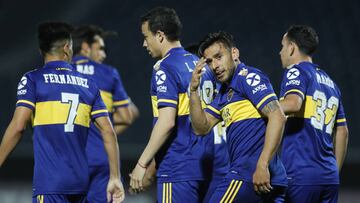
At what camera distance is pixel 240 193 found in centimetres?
546

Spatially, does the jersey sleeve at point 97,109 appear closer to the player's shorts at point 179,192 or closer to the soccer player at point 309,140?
the player's shorts at point 179,192

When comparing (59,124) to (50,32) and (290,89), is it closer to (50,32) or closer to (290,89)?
(50,32)

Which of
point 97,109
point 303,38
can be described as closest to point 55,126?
point 97,109

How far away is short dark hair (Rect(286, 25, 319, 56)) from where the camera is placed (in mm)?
6770

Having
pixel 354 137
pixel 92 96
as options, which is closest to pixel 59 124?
pixel 92 96

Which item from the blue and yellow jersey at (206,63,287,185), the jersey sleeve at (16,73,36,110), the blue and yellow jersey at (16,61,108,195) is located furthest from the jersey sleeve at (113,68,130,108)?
the blue and yellow jersey at (206,63,287,185)

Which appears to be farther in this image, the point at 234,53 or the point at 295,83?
the point at 295,83

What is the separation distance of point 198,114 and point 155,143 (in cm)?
44

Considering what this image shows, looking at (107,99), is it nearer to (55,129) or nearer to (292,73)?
(55,129)

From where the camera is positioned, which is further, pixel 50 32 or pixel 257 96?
pixel 50 32

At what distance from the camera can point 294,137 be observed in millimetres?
6449

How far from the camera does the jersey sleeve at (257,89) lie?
17.7 ft

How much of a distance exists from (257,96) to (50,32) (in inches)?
77.7

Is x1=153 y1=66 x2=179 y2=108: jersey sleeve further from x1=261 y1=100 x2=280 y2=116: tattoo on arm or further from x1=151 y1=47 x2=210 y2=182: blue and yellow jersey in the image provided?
x1=261 y1=100 x2=280 y2=116: tattoo on arm
